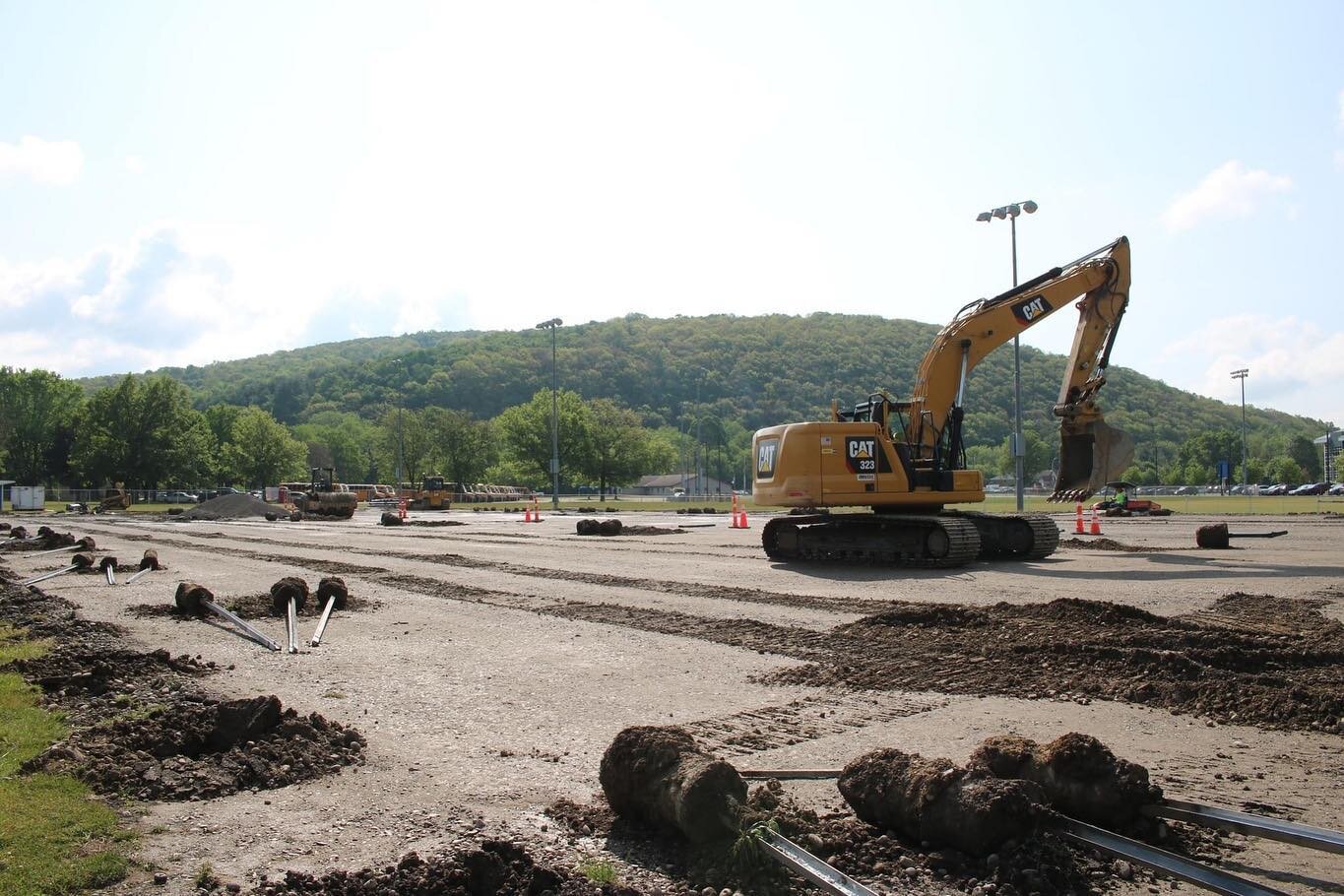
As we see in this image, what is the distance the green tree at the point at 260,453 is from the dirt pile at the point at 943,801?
120218 millimetres

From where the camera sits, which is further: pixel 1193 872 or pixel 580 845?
pixel 580 845

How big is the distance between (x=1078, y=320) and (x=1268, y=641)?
12.7 meters

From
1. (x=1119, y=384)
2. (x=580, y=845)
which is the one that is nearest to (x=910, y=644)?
(x=580, y=845)

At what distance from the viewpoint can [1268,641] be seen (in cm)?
926

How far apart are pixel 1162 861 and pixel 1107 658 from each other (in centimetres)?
499

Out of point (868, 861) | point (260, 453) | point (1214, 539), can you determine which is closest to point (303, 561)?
point (1214, 539)

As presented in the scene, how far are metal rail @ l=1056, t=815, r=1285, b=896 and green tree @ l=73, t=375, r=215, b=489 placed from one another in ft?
362

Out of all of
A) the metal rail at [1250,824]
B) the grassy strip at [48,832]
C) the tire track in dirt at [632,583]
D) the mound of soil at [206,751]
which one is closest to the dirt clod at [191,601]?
the tire track in dirt at [632,583]

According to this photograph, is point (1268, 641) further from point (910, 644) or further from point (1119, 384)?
point (1119, 384)

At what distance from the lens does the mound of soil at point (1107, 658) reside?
759 centimetres

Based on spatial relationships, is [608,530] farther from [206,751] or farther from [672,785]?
[672,785]

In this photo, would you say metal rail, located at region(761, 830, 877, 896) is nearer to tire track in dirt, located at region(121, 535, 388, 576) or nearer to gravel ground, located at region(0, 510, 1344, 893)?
gravel ground, located at region(0, 510, 1344, 893)

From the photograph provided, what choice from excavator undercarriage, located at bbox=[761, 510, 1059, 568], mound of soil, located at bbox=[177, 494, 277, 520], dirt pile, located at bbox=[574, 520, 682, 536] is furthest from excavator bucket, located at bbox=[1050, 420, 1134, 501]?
mound of soil, located at bbox=[177, 494, 277, 520]

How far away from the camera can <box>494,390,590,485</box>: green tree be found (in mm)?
90562
